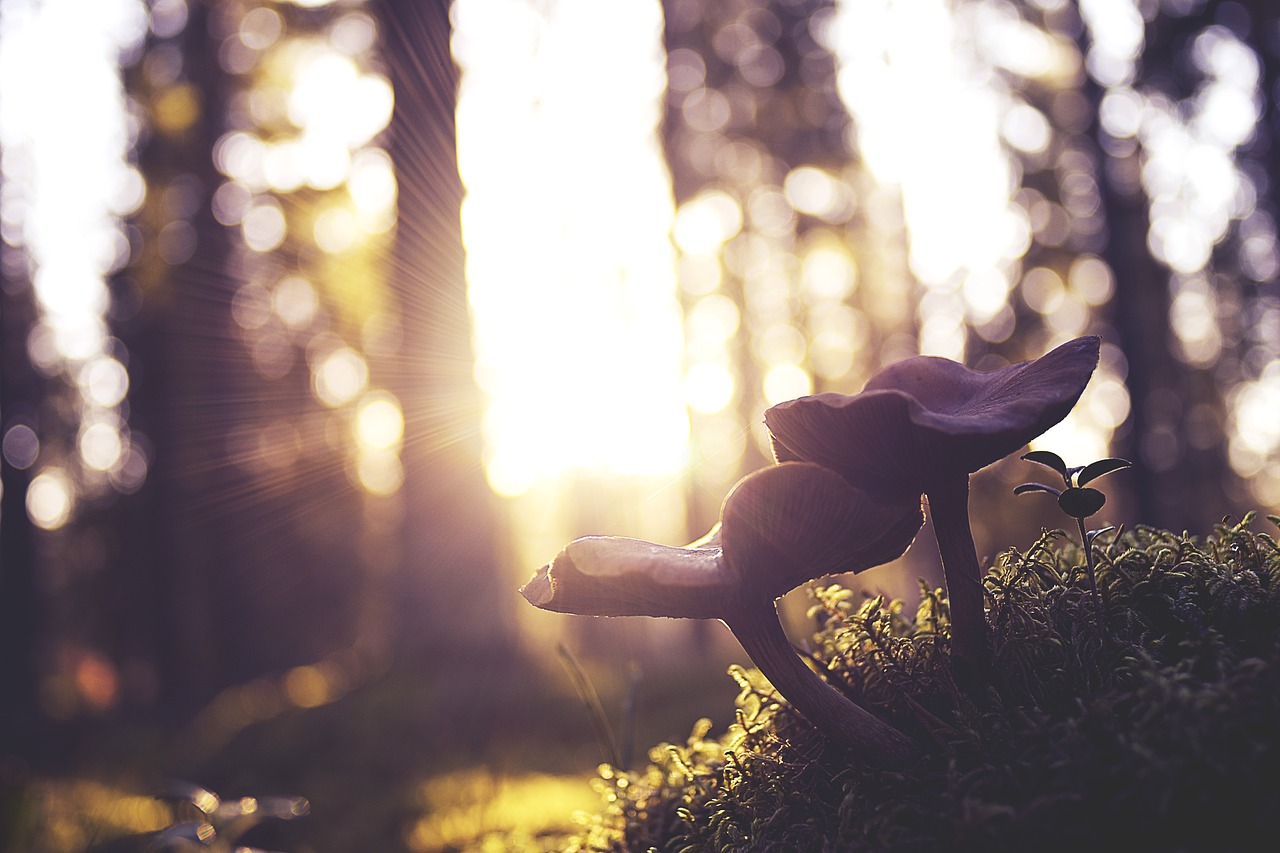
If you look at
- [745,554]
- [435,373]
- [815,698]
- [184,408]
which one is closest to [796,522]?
[745,554]

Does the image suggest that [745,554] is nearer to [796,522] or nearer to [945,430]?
[796,522]

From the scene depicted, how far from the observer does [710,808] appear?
5.58ft

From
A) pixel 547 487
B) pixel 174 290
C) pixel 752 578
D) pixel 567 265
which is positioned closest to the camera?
pixel 752 578

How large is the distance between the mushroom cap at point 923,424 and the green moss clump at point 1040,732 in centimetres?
44

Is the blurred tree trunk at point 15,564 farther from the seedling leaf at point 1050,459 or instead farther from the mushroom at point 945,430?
the seedling leaf at point 1050,459

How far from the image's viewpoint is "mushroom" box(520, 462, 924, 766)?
1.29 metres

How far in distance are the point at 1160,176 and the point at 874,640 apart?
14055mm

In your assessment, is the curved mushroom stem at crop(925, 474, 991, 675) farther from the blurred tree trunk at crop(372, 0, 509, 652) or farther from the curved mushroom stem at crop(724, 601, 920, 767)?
the blurred tree trunk at crop(372, 0, 509, 652)

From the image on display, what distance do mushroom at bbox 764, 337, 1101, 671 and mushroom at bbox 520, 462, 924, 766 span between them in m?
0.08

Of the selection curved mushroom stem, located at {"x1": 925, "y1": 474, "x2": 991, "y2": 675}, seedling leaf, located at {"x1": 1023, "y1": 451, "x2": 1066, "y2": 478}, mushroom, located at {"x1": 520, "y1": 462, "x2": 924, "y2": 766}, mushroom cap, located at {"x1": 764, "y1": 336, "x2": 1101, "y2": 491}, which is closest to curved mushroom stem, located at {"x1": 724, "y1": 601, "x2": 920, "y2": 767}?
mushroom, located at {"x1": 520, "y1": 462, "x2": 924, "y2": 766}

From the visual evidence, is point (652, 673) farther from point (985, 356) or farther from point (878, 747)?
point (878, 747)

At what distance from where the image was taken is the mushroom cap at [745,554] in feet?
4.22

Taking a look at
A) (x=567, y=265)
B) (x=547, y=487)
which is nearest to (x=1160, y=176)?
(x=567, y=265)

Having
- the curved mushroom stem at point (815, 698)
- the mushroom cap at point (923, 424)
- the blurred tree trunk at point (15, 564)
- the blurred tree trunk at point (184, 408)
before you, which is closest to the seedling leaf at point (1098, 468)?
the mushroom cap at point (923, 424)
